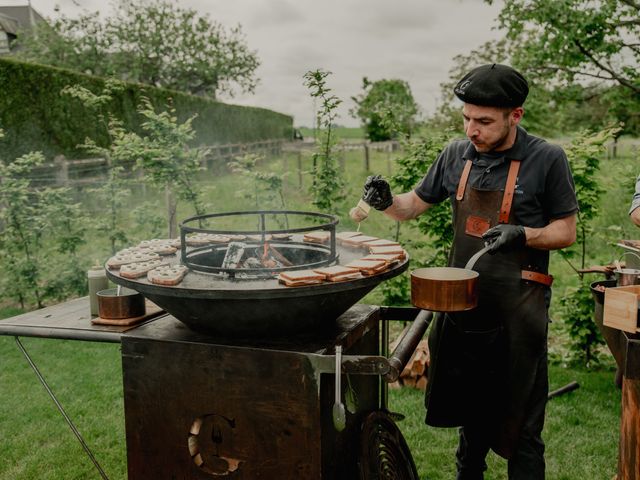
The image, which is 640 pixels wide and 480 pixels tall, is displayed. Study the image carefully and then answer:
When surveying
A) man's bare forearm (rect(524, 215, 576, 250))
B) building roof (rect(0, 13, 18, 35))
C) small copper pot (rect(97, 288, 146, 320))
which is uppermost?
building roof (rect(0, 13, 18, 35))

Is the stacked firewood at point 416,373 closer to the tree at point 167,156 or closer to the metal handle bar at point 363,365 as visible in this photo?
the metal handle bar at point 363,365

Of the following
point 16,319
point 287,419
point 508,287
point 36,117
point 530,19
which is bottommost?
point 287,419

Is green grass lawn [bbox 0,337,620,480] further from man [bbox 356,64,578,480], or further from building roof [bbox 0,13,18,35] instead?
building roof [bbox 0,13,18,35]

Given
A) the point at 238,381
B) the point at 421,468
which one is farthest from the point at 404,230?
the point at 238,381

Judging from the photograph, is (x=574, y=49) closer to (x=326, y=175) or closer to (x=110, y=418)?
(x=326, y=175)

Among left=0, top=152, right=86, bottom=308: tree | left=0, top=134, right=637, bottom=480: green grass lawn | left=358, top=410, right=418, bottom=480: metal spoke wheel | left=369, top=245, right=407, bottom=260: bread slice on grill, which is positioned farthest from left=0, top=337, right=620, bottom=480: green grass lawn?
left=369, top=245, right=407, bottom=260: bread slice on grill

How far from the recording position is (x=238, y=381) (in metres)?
2.22

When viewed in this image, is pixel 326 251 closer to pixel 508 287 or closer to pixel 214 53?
pixel 508 287

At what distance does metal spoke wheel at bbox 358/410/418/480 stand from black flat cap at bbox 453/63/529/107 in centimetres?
149

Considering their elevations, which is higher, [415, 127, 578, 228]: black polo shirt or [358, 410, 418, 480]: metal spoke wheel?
[415, 127, 578, 228]: black polo shirt

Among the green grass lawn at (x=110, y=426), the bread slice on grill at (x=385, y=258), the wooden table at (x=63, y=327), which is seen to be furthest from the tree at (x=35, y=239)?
the bread slice on grill at (x=385, y=258)

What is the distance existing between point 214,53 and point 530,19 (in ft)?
88.5

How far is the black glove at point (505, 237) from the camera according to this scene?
2.27 m

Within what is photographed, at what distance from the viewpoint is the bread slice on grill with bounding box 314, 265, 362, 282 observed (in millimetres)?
2133
